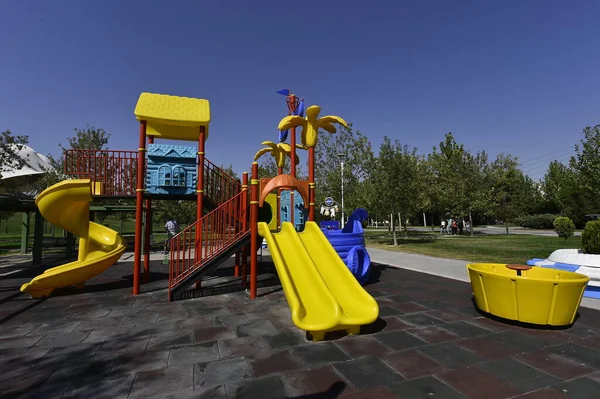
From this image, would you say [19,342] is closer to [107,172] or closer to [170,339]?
[170,339]

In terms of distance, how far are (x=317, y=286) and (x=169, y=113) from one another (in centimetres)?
625

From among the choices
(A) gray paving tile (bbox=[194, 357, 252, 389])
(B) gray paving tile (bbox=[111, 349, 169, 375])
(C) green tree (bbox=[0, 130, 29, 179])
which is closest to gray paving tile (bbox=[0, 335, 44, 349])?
(B) gray paving tile (bbox=[111, 349, 169, 375])

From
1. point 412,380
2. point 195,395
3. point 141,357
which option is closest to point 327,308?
point 412,380

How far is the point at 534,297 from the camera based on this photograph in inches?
203

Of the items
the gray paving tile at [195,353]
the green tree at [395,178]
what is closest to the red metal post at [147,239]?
the gray paving tile at [195,353]

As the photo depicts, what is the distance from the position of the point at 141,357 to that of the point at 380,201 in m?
19.2

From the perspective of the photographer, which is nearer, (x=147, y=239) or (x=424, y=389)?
(x=424, y=389)

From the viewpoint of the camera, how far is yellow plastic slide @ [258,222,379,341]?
4797 mm

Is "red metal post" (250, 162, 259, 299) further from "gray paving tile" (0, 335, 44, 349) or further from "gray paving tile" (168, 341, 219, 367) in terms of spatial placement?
"gray paving tile" (0, 335, 44, 349)

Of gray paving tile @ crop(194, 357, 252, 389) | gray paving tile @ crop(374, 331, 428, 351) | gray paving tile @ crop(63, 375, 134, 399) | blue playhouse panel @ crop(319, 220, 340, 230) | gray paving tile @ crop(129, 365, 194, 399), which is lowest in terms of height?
gray paving tile @ crop(374, 331, 428, 351)

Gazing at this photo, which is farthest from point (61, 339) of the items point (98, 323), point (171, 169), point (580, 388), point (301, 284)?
point (580, 388)

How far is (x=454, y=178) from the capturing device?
31625 millimetres

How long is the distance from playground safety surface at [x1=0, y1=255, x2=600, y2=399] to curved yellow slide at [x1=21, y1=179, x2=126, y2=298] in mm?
818

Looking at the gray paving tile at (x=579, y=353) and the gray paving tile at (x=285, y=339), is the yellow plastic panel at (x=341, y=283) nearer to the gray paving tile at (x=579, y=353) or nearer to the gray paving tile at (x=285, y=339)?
the gray paving tile at (x=285, y=339)
